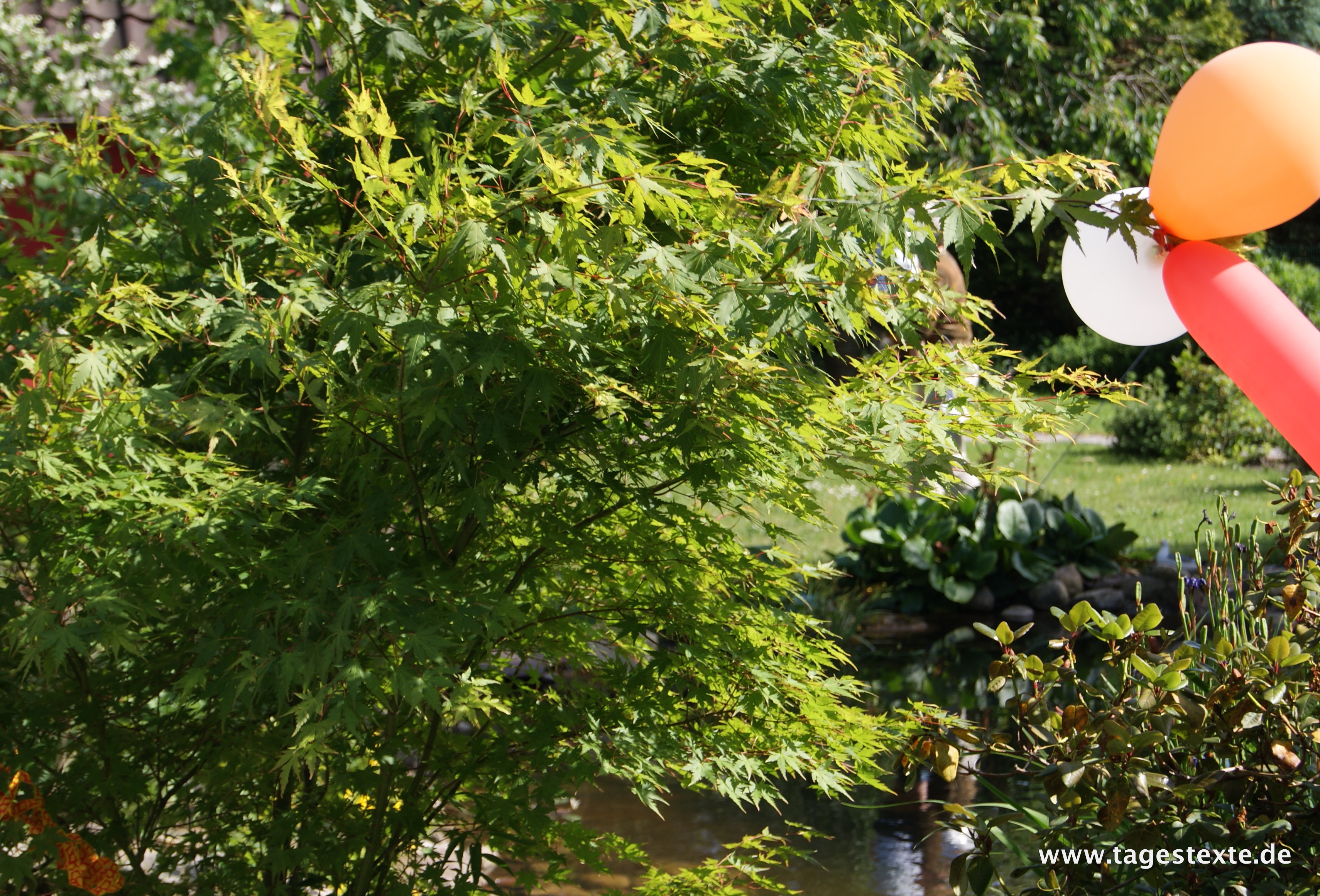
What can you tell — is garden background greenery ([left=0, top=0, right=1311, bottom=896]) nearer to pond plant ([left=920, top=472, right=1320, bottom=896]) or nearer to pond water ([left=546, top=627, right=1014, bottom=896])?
pond plant ([left=920, top=472, right=1320, bottom=896])

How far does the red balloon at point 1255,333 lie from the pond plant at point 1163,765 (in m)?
0.45

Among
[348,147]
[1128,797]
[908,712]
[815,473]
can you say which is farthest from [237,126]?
[1128,797]

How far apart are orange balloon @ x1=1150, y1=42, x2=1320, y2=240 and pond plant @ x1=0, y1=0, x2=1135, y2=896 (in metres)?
0.42

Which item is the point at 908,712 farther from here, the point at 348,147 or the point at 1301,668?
the point at 348,147

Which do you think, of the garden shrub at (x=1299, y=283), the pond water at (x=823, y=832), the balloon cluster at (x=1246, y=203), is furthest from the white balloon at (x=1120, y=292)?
the garden shrub at (x=1299, y=283)

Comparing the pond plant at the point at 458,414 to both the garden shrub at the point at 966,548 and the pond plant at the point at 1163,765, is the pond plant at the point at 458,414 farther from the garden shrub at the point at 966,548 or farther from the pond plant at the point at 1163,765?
the garden shrub at the point at 966,548

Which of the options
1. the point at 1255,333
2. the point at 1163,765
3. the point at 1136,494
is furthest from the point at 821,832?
the point at 1136,494

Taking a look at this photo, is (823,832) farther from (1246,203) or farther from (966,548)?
(966,548)

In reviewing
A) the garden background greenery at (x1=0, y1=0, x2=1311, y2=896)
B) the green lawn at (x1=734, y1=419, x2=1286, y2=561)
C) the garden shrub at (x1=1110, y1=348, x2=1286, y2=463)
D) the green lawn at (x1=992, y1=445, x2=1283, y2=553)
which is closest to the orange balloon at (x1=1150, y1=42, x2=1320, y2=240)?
the garden background greenery at (x1=0, y1=0, x2=1311, y2=896)

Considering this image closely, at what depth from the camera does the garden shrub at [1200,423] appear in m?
12.1

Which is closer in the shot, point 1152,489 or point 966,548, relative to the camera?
point 966,548

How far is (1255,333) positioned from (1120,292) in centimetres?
40

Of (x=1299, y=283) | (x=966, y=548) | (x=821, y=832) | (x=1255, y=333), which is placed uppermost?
(x=1299, y=283)

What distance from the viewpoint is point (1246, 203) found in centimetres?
223
